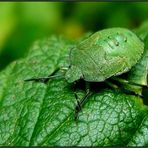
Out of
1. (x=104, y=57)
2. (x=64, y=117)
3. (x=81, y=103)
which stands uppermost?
(x=104, y=57)

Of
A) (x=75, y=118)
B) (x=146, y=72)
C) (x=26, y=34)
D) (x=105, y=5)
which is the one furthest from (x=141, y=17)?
(x=75, y=118)

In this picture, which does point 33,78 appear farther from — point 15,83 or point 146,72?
point 146,72

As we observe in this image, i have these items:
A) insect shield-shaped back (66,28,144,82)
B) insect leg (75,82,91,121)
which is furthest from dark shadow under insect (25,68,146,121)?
insect shield-shaped back (66,28,144,82)

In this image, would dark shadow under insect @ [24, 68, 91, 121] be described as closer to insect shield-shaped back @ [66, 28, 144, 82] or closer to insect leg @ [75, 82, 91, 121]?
insect leg @ [75, 82, 91, 121]

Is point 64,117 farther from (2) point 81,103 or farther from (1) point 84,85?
(1) point 84,85

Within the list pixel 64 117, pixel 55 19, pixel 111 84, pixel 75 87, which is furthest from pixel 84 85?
pixel 55 19

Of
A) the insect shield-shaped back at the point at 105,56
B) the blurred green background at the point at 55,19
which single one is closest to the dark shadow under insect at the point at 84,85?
the insect shield-shaped back at the point at 105,56
